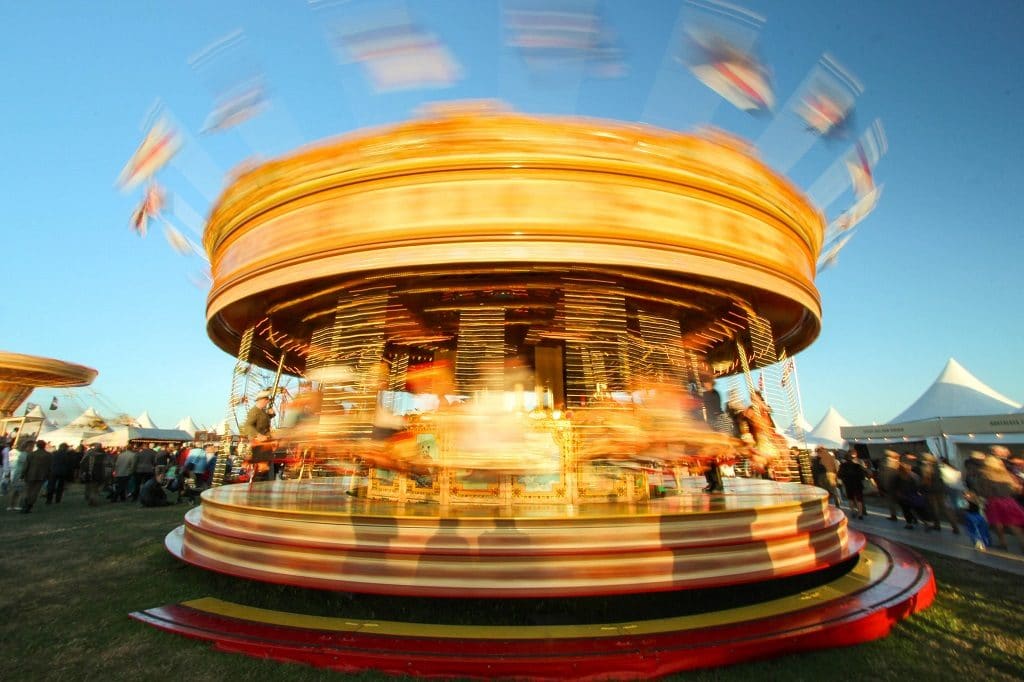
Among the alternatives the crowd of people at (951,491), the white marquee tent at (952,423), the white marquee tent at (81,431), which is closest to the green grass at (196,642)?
the crowd of people at (951,491)

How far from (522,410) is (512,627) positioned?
2915mm

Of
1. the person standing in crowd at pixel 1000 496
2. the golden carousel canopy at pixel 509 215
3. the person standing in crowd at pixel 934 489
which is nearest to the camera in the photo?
the golden carousel canopy at pixel 509 215

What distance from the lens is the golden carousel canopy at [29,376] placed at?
68.6ft

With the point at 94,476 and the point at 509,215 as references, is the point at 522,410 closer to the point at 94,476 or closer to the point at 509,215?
the point at 509,215

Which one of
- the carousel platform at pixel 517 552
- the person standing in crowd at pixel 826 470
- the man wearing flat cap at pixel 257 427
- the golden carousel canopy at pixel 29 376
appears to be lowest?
the carousel platform at pixel 517 552

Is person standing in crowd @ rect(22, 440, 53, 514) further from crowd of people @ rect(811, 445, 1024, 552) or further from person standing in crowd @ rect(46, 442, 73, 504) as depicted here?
crowd of people @ rect(811, 445, 1024, 552)

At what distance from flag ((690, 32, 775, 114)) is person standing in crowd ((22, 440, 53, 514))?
14.1 metres

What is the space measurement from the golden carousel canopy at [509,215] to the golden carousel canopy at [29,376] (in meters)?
23.8

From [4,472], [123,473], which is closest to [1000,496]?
[123,473]

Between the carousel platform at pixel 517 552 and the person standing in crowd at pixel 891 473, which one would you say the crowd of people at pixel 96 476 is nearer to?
the carousel platform at pixel 517 552

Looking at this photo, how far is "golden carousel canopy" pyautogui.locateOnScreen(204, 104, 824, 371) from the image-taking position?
13.9ft

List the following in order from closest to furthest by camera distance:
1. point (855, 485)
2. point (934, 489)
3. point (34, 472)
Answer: point (934, 489) < point (855, 485) < point (34, 472)

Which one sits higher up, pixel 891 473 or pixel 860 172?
pixel 860 172

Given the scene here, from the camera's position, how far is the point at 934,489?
848 cm
